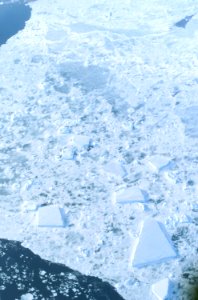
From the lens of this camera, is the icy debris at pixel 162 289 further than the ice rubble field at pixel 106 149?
No

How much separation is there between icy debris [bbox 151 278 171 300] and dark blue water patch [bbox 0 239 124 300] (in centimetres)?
30

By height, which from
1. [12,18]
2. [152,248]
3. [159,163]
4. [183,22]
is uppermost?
[183,22]

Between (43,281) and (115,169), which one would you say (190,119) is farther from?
(43,281)

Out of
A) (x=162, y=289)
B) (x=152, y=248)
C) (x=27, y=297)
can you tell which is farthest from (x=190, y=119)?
(x=27, y=297)

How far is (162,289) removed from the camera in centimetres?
385

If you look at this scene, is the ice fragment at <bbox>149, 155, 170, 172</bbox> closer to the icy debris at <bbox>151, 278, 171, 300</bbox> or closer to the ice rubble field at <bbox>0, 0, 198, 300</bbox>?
the ice rubble field at <bbox>0, 0, 198, 300</bbox>

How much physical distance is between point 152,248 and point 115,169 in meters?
1.25

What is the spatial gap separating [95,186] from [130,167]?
0.51 m

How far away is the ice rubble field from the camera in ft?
13.9

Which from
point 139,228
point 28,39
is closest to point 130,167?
point 139,228

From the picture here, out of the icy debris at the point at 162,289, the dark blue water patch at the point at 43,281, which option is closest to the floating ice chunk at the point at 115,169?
the dark blue water patch at the point at 43,281

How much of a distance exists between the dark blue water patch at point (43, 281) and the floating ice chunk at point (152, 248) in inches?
16.1

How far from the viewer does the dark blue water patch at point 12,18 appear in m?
8.68

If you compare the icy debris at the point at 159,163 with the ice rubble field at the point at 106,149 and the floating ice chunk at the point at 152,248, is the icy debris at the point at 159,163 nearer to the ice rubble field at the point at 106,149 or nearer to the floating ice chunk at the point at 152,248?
the ice rubble field at the point at 106,149
